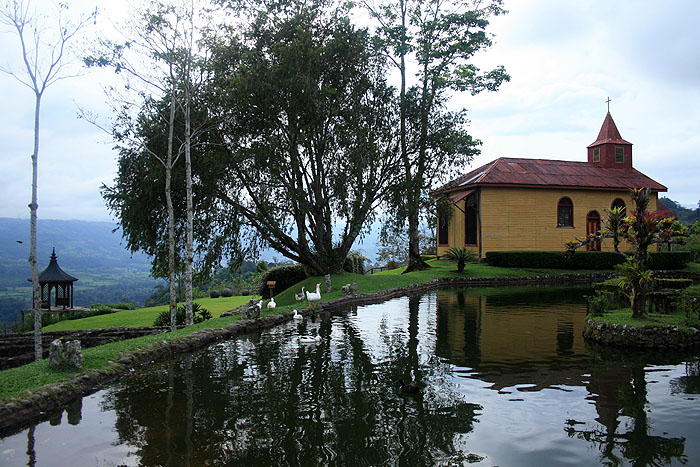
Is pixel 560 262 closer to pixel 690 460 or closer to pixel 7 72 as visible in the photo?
pixel 690 460

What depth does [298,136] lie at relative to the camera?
82.2 feet

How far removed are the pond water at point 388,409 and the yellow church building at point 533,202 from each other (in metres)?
24.7

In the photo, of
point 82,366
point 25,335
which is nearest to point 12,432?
point 82,366

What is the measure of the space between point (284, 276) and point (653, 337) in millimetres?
21764

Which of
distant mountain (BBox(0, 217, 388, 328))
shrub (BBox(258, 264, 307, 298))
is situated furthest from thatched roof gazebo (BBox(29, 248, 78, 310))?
distant mountain (BBox(0, 217, 388, 328))


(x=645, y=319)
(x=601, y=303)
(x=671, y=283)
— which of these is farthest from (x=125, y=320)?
(x=671, y=283)

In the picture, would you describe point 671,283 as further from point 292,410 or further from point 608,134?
point 608,134

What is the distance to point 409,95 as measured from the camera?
30031mm

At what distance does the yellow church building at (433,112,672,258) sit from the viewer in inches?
1459

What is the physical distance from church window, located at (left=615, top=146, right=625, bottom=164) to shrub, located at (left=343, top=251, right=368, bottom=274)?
24.5m

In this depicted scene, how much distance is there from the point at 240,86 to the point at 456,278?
57.0ft

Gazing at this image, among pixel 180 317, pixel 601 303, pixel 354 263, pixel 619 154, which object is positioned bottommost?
pixel 180 317

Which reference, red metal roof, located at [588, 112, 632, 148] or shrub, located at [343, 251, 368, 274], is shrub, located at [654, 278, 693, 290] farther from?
red metal roof, located at [588, 112, 632, 148]

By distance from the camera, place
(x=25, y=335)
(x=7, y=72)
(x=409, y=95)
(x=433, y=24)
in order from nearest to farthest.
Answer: (x=7, y=72), (x=25, y=335), (x=409, y=95), (x=433, y=24)
